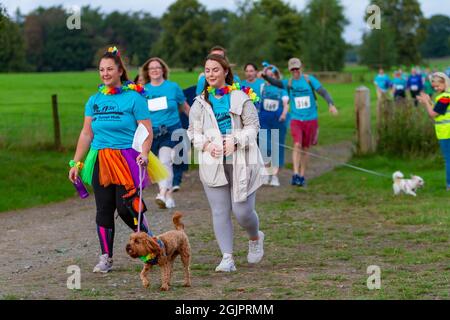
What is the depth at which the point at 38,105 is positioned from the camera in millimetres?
26453

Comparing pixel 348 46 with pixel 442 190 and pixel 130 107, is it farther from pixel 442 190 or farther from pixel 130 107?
pixel 130 107

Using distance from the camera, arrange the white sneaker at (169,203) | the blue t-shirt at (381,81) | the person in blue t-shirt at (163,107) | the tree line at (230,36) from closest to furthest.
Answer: the person in blue t-shirt at (163,107) < the white sneaker at (169,203) < the blue t-shirt at (381,81) < the tree line at (230,36)

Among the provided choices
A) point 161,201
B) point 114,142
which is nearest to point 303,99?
point 161,201

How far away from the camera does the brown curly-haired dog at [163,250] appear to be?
7.89m

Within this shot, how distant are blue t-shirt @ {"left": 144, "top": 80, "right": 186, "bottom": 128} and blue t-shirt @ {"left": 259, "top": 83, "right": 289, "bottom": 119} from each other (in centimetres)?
403

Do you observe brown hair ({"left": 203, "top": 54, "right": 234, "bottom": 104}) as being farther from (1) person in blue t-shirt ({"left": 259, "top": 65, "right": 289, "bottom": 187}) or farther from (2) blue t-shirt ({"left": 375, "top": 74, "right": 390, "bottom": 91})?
(2) blue t-shirt ({"left": 375, "top": 74, "right": 390, "bottom": 91})

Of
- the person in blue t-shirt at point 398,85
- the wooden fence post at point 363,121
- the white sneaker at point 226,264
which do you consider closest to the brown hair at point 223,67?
the white sneaker at point 226,264

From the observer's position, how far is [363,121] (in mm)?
21078

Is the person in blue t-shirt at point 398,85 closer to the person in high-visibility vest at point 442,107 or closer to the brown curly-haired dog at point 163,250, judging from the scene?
the person in high-visibility vest at point 442,107

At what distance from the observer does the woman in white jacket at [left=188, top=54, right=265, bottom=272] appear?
8.83m

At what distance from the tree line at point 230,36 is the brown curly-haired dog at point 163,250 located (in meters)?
79.9

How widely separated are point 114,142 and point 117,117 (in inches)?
9.4
